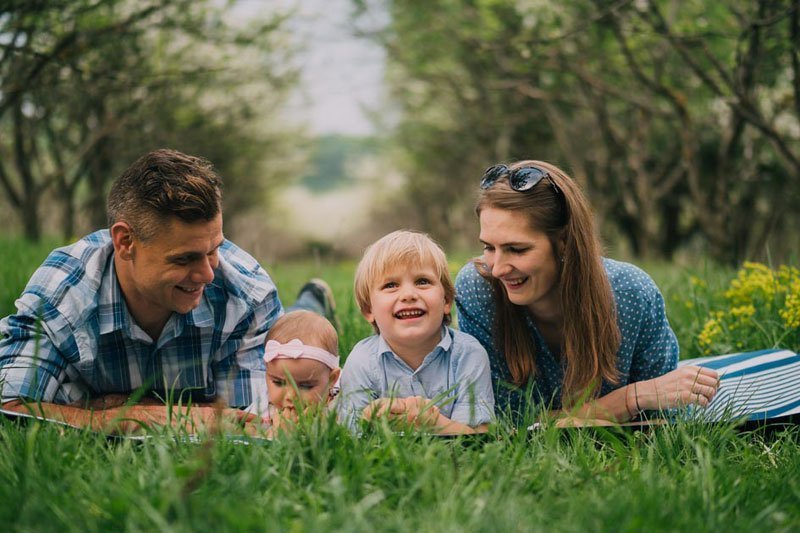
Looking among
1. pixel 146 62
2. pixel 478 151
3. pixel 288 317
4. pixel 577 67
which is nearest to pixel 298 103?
pixel 478 151

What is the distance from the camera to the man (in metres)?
2.99

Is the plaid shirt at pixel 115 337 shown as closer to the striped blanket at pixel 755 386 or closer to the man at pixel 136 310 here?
the man at pixel 136 310

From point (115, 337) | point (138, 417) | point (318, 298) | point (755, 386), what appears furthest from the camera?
point (318, 298)

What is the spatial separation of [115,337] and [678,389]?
2476 mm

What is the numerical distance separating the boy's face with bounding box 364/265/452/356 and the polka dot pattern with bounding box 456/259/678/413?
373 millimetres

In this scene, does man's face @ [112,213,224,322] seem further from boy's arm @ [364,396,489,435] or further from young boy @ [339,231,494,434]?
boy's arm @ [364,396,489,435]

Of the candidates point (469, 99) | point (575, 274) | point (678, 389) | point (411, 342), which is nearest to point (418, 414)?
point (411, 342)

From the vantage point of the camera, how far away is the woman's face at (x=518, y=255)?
3.24 metres

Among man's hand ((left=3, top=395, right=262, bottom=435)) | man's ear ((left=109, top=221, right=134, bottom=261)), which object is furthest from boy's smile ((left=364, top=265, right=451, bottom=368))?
man's ear ((left=109, top=221, right=134, bottom=261))

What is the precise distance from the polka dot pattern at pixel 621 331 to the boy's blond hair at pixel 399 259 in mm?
213

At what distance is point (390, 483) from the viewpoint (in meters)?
2.32

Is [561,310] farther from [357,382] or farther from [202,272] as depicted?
[202,272]

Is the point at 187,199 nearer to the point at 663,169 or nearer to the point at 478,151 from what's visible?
the point at 663,169

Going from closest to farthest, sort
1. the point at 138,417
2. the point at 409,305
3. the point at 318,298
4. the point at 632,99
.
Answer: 1. the point at 138,417
2. the point at 409,305
3. the point at 318,298
4. the point at 632,99
